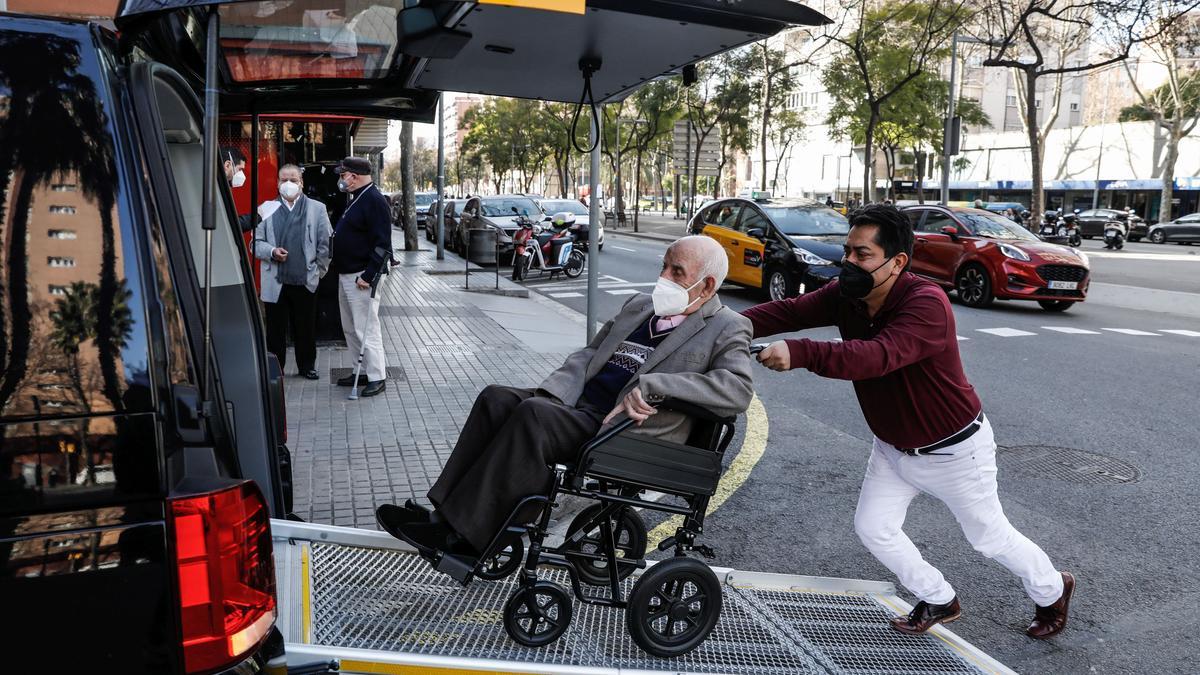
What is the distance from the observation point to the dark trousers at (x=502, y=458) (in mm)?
3057

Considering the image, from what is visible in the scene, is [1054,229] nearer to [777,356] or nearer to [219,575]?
[777,356]

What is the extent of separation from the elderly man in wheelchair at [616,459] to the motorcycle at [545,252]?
15528mm

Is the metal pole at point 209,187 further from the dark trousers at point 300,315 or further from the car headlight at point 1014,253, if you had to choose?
the car headlight at point 1014,253

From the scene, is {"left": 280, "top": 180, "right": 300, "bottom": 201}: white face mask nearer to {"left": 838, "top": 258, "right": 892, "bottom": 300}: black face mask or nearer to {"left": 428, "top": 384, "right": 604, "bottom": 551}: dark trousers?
{"left": 428, "top": 384, "right": 604, "bottom": 551}: dark trousers

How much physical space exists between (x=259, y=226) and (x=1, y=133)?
6.64 m

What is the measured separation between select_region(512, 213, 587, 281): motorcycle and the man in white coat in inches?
424

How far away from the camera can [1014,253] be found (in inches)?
541

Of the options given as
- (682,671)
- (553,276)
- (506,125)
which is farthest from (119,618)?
(506,125)

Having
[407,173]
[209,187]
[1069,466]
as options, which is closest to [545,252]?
[407,173]

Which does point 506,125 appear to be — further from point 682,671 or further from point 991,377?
point 682,671

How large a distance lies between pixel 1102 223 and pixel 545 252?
30.7 meters

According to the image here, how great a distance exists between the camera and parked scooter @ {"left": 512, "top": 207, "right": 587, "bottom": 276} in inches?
743

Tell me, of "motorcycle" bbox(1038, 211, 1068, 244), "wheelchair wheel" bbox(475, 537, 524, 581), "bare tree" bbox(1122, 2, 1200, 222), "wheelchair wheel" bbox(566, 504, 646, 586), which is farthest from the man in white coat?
"bare tree" bbox(1122, 2, 1200, 222)

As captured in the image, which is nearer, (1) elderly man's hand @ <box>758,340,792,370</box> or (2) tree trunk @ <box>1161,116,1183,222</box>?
(1) elderly man's hand @ <box>758,340,792,370</box>
